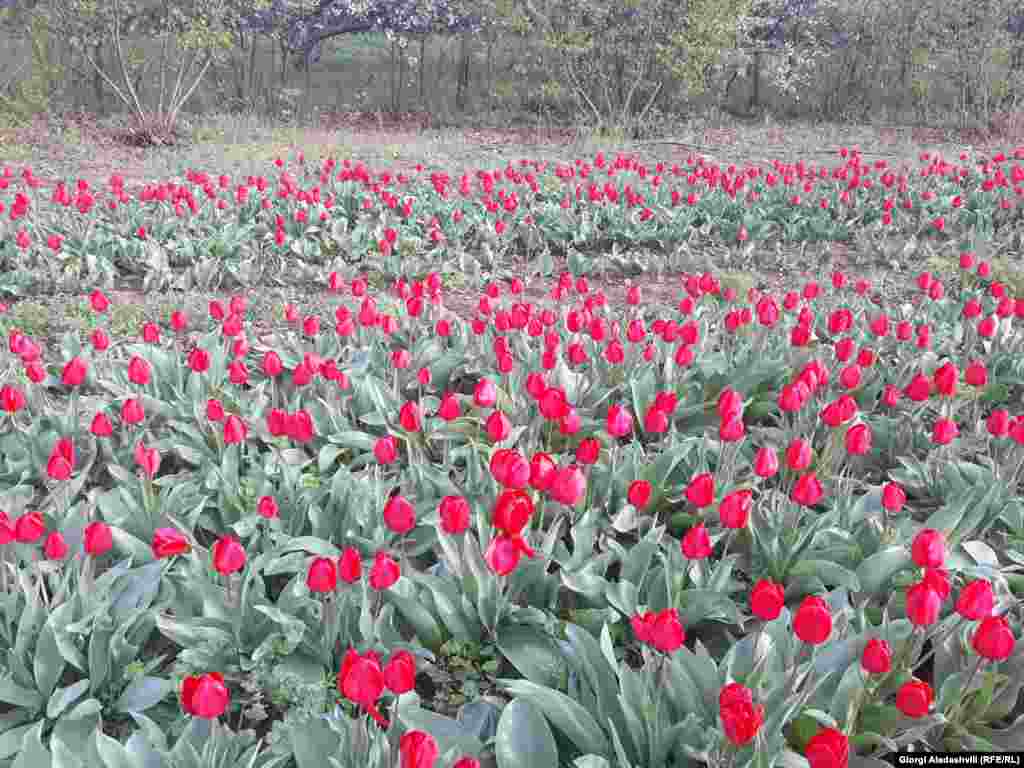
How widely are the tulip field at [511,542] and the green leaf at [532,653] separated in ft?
0.04

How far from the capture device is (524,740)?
2.02 m

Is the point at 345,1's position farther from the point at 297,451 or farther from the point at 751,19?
the point at 297,451

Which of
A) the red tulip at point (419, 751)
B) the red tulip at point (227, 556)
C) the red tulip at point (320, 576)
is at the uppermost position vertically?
the red tulip at point (320, 576)

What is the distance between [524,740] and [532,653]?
429 millimetres

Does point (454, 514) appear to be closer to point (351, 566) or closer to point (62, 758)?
point (351, 566)

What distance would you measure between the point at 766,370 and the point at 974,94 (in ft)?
49.5

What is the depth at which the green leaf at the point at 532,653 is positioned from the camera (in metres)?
→ 2.38

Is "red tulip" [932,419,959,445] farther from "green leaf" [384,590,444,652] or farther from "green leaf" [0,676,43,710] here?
"green leaf" [0,676,43,710]

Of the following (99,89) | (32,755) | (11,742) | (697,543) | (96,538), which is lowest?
(11,742)

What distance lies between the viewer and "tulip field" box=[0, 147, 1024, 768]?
6.72 feet

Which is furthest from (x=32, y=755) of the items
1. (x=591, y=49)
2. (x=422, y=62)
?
(x=422, y=62)

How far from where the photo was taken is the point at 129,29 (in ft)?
46.4

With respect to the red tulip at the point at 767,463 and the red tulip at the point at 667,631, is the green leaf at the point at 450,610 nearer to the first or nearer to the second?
the red tulip at the point at 667,631

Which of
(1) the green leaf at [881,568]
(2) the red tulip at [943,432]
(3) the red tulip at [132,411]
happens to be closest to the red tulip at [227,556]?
(3) the red tulip at [132,411]
